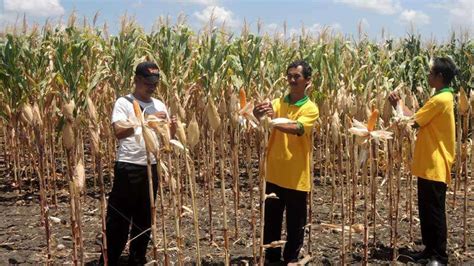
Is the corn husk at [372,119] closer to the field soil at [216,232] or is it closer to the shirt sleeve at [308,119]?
the shirt sleeve at [308,119]

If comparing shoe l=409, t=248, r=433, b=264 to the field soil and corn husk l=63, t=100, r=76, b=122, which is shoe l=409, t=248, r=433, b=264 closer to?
the field soil

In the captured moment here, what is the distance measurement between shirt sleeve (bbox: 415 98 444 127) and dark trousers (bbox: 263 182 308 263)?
107 cm

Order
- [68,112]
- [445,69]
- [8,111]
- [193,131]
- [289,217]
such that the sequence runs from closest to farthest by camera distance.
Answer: [193,131] < [68,112] < [289,217] < [445,69] < [8,111]

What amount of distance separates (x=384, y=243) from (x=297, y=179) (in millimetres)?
1548

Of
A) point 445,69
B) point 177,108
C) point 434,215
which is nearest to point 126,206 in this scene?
point 177,108

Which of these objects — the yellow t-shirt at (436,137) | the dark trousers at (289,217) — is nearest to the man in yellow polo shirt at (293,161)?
the dark trousers at (289,217)

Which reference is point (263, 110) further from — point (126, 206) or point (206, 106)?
point (206, 106)

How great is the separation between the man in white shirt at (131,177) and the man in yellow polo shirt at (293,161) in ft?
2.75

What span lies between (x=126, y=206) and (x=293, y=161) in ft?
4.09

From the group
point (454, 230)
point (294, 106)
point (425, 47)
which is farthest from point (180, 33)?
point (425, 47)

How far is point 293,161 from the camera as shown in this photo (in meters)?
3.86

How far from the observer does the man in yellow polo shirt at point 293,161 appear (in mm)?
3812

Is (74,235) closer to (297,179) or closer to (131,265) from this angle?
(131,265)

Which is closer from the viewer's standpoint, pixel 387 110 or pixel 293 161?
pixel 293 161
